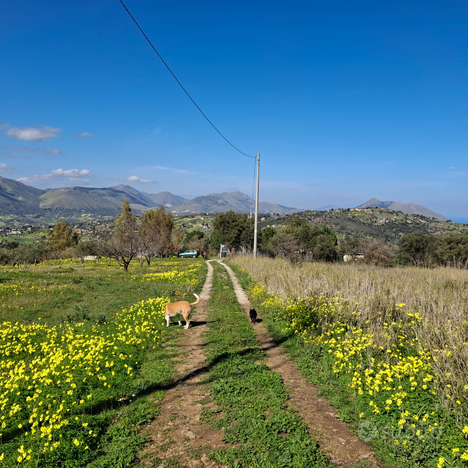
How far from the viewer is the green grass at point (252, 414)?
14.5 feet

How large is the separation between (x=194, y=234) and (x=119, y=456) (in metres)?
87.4

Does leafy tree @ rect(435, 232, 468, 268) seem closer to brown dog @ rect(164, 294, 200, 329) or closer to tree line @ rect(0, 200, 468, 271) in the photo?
tree line @ rect(0, 200, 468, 271)

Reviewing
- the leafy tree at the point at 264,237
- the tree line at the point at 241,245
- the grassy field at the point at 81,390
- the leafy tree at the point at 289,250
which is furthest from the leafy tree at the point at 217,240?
the grassy field at the point at 81,390

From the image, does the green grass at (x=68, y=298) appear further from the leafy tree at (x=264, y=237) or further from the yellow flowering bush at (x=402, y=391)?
the leafy tree at (x=264, y=237)

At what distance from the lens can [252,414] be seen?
548cm

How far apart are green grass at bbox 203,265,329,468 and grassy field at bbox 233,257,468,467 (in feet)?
3.70

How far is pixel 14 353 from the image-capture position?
28.6 ft

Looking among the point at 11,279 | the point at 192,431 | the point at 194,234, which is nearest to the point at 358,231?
the point at 194,234

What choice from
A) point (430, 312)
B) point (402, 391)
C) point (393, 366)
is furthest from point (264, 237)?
point (402, 391)

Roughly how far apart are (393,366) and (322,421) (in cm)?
175

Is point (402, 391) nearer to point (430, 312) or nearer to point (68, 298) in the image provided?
point (430, 312)

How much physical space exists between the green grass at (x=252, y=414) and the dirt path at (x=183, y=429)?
21 cm

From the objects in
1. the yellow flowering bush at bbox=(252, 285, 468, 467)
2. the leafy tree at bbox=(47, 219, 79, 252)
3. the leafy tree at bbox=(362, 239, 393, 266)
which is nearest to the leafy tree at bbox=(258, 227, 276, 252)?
the leafy tree at bbox=(362, 239, 393, 266)

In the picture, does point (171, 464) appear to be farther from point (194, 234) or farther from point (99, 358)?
point (194, 234)
